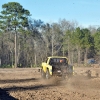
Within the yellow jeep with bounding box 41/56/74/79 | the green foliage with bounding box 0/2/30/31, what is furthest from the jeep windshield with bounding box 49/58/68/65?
the green foliage with bounding box 0/2/30/31

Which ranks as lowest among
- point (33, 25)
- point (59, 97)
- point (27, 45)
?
point (59, 97)

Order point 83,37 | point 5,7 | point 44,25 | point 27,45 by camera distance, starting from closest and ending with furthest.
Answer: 1. point 5,7
2. point 83,37
3. point 27,45
4. point 44,25

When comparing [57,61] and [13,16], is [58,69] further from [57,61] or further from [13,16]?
[13,16]

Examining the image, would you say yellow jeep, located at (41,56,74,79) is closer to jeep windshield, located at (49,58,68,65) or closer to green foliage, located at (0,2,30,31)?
jeep windshield, located at (49,58,68,65)

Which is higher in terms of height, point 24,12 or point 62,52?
point 24,12

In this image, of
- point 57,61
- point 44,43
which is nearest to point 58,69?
point 57,61

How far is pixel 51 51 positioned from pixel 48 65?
190 feet

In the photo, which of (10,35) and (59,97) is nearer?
(59,97)

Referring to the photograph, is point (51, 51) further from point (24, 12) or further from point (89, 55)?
point (24, 12)

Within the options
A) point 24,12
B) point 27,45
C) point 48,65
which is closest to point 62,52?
point 27,45

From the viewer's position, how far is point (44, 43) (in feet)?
279

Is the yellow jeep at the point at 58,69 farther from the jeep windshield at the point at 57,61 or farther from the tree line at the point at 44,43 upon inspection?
the tree line at the point at 44,43

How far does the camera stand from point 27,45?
79188 mm

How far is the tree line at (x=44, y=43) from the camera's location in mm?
71750
